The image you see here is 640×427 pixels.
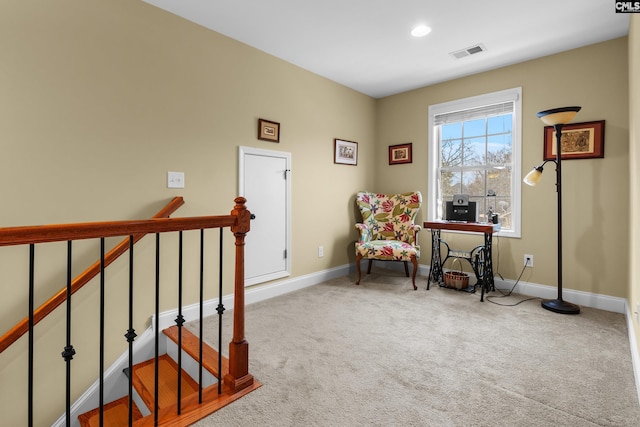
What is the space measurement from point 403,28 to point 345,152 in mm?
1634

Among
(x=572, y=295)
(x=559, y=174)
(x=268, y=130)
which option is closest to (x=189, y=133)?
(x=268, y=130)

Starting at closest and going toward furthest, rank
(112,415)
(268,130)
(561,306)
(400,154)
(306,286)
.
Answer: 1. (112,415)
2. (561,306)
3. (268,130)
4. (306,286)
5. (400,154)

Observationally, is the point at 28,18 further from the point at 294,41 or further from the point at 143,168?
the point at 294,41

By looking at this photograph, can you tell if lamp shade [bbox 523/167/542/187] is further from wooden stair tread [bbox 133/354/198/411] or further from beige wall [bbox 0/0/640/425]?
wooden stair tread [bbox 133/354/198/411]

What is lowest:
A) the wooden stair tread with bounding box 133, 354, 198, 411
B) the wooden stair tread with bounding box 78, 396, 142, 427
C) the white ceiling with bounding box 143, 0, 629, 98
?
the wooden stair tread with bounding box 78, 396, 142, 427

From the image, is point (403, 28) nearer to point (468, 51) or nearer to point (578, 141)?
point (468, 51)

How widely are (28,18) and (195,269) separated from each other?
6.33 ft

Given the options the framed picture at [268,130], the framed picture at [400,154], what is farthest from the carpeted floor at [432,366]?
the framed picture at [400,154]

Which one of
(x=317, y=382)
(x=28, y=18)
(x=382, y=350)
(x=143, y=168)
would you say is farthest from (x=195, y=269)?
(x=28, y=18)

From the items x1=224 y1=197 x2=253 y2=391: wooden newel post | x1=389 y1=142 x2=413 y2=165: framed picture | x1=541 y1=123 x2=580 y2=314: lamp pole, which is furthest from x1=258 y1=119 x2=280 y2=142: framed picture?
x1=541 y1=123 x2=580 y2=314: lamp pole

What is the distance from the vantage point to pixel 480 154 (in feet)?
12.3

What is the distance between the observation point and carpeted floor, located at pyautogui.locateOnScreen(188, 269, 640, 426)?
1537mm

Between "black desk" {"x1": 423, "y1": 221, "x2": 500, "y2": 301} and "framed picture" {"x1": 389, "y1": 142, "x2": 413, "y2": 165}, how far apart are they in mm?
1091

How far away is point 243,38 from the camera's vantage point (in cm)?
289
